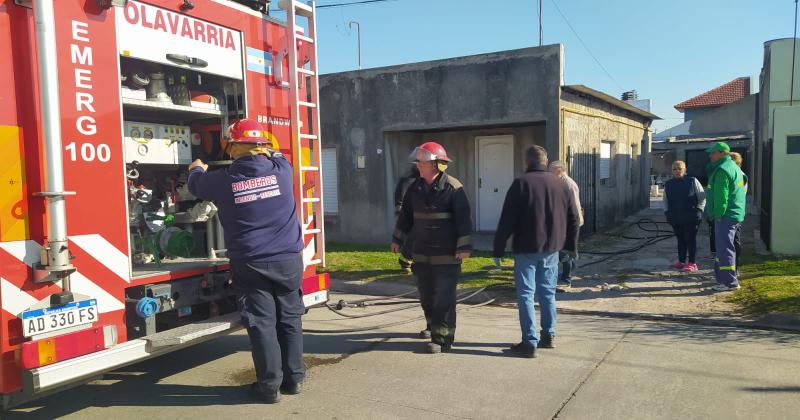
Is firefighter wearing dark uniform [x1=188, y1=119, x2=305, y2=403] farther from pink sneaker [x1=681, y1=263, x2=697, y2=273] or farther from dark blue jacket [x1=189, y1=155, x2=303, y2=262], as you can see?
pink sneaker [x1=681, y1=263, x2=697, y2=273]

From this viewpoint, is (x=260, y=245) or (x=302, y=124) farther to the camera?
(x=302, y=124)

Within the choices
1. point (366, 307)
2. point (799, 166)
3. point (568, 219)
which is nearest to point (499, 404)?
point (568, 219)

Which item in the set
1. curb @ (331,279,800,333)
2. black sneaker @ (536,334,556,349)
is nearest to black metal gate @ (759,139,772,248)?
curb @ (331,279,800,333)

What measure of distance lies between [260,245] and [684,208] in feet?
22.5

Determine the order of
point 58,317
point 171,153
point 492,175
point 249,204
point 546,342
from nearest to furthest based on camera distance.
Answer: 1. point 58,317
2. point 249,204
3. point 171,153
4. point 546,342
5. point 492,175

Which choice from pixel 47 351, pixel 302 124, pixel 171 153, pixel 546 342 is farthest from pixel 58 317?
pixel 546 342

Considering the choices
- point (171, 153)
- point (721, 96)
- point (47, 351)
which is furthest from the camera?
point (721, 96)

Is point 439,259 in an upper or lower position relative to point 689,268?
upper

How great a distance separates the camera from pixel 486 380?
4.75 metres

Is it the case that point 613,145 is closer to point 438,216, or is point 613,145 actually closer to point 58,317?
point 438,216

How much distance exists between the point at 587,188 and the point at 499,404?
9.25 m

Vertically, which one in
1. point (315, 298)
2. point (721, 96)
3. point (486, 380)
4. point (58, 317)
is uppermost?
point (721, 96)

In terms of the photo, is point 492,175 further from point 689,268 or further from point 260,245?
point 260,245

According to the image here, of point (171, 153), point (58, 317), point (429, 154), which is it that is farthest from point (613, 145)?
point (58, 317)
